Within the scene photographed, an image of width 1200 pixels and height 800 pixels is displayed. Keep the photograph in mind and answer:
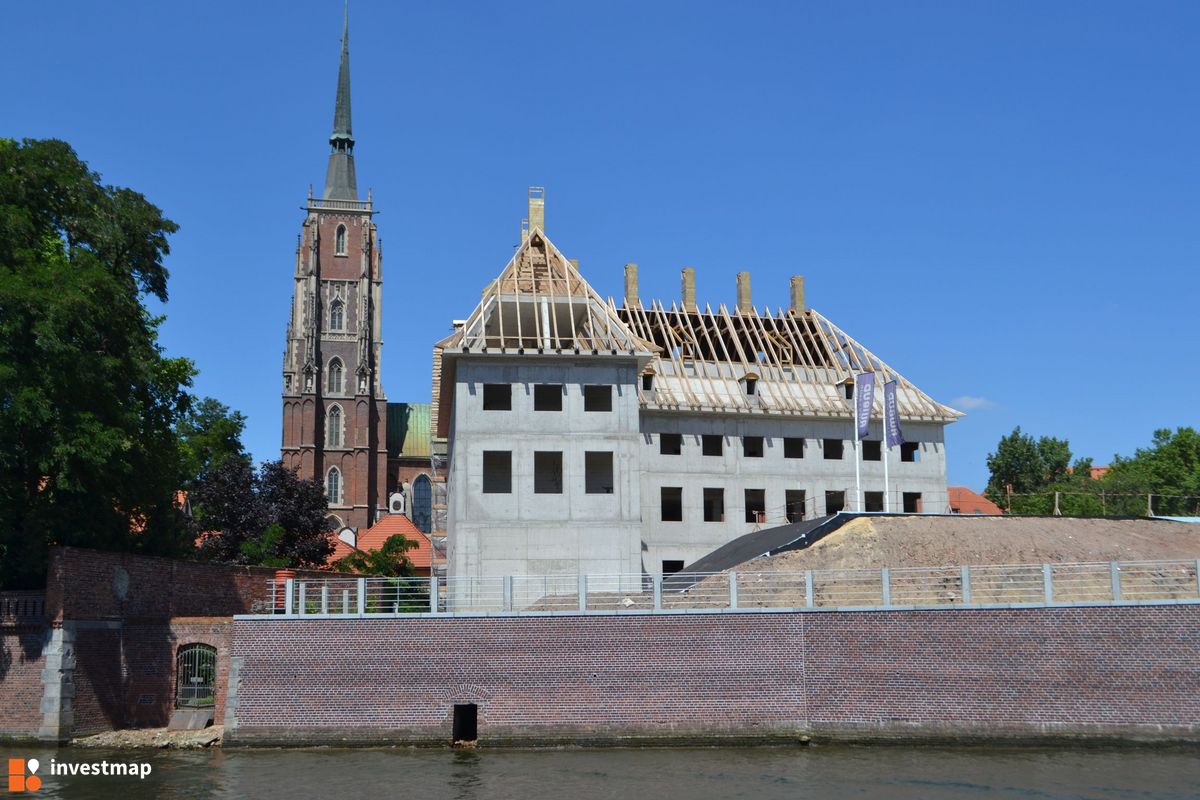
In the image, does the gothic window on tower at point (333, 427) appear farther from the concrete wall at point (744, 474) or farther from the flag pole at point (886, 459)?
the flag pole at point (886, 459)

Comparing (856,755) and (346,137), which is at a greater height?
(346,137)

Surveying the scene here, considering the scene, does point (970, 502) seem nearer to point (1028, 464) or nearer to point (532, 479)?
point (1028, 464)

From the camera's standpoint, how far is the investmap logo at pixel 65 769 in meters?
23.4

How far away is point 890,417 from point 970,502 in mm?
46791

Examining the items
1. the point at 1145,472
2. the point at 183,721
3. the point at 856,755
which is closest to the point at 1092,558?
the point at 856,755

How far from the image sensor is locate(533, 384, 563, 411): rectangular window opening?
41.1 metres

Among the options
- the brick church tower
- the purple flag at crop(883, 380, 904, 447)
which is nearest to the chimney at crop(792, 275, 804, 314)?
the purple flag at crop(883, 380, 904, 447)

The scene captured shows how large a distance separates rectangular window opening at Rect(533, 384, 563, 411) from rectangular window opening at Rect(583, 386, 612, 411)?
0.97 m

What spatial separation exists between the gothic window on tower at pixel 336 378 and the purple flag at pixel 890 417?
6208 cm

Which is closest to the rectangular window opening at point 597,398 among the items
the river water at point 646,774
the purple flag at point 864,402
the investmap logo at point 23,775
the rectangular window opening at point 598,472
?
the rectangular window opening at point 598,472

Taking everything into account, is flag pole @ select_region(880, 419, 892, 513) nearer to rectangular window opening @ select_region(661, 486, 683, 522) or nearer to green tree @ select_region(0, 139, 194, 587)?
rectangular window opening @ select_region(661, 486, 683, 522)

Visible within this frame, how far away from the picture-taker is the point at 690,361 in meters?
47.8

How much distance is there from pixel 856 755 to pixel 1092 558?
42.4 feet

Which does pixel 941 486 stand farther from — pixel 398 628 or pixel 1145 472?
pixel 1145 472
